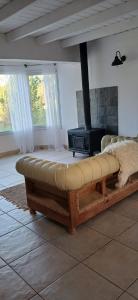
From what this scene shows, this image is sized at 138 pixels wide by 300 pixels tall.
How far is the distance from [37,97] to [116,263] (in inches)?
191

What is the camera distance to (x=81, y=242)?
213cm

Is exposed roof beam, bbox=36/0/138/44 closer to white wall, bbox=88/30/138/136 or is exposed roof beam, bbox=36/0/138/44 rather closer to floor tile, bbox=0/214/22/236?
white wall, bbox=88/30/138/136

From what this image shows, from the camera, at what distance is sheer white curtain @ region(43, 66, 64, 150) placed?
5777 millimetres

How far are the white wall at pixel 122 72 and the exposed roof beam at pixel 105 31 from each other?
362mm

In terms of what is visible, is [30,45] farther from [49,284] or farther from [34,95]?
[49,284]

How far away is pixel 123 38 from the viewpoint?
14.5 feet

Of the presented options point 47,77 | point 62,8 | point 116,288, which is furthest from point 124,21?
point 116,288

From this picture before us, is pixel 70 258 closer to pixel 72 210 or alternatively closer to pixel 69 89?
pixel 72 210

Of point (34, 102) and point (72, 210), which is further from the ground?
point (34, 102)

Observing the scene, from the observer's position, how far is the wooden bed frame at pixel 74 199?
221 centimetres

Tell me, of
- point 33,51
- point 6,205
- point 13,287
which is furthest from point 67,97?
point 13,287

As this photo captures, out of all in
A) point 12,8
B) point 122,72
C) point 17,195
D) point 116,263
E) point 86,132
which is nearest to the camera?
point 116,263

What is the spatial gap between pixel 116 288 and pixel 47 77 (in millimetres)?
5014

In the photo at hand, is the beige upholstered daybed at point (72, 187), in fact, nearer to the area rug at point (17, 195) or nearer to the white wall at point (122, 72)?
the area rug at point (17, 195)
